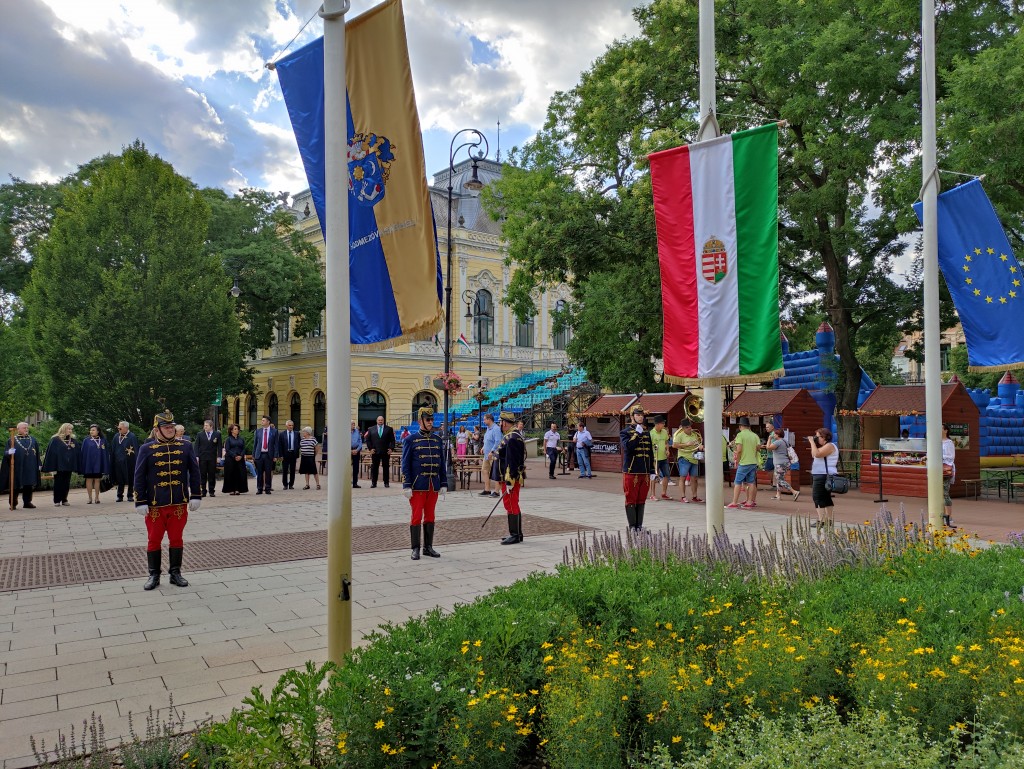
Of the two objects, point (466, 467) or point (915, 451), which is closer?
point (915, 451)

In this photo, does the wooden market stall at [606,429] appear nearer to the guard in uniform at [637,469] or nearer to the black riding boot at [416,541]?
the guard in uniform at [637,469]

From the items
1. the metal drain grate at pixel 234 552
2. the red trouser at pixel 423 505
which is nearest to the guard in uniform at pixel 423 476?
the red trouser at pixel 423 505

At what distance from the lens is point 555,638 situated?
4453mm

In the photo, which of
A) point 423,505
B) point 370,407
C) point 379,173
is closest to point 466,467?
point 423,505

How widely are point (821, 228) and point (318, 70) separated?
762 inches

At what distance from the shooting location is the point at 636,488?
1141cm

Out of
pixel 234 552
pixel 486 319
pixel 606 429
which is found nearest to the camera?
pixel 234 552

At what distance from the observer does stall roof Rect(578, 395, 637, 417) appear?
26.4m

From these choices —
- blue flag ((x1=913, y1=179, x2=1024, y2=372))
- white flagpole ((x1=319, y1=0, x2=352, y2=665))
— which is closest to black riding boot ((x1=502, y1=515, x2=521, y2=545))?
white flagpole ((x1=319, y1=0, x2=352, y2=665))

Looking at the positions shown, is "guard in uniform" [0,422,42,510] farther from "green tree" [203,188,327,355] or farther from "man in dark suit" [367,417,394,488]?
"green tree" [203,188,327,355]

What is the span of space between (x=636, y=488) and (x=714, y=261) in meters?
4.80

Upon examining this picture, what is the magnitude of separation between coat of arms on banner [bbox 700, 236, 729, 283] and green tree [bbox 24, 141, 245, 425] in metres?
25.0

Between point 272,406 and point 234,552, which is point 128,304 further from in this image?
point 272,406

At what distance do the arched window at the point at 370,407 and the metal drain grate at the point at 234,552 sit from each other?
1234 inches
